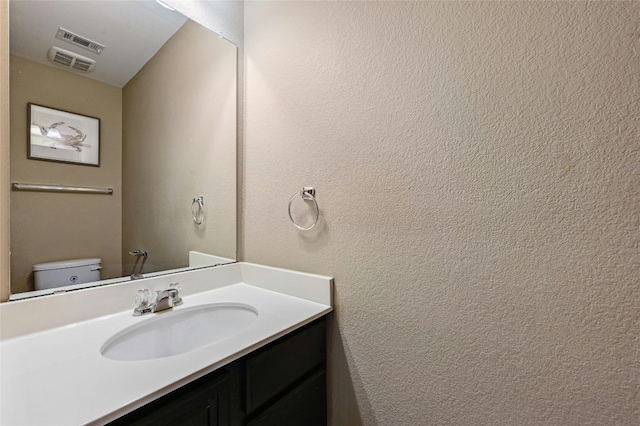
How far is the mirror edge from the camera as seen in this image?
0.75m

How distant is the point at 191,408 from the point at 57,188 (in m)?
0.84

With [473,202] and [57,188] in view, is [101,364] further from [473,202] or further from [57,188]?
[473,202]

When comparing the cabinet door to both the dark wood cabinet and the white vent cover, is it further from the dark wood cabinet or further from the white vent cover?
the white vent cover

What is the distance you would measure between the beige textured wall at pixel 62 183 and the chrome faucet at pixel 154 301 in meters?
0.15

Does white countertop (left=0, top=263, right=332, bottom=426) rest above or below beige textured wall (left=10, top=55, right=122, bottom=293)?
below

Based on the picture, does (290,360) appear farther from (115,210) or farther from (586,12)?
(586,12)

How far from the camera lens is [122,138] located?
3.39 ft

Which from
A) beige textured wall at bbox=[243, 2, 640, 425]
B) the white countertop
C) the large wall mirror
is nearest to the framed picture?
Result: the large wall mirror

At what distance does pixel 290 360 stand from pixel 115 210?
86cm

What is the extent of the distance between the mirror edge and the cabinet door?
617mm

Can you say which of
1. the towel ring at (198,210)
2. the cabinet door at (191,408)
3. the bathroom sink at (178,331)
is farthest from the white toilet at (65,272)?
the cabinet door at (191,408)

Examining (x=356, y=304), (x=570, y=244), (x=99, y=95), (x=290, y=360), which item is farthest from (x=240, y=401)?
(x=99, y=95)

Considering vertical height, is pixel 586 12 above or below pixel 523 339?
above

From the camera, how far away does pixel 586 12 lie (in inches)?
22.9
